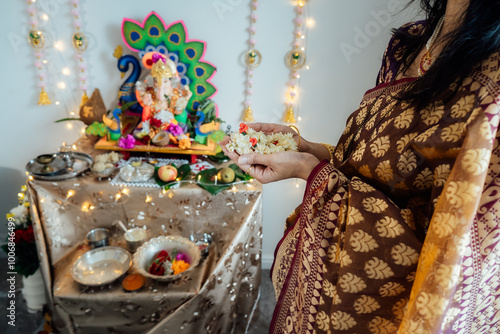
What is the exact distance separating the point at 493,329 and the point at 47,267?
1762 millimetres

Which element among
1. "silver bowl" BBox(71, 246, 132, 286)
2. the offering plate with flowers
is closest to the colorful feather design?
the offering plate with flowers

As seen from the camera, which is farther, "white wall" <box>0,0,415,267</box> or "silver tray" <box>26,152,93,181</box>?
"white wall" <box>0,0,415,267</box>

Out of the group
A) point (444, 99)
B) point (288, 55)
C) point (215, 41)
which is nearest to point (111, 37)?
point (215, 41)

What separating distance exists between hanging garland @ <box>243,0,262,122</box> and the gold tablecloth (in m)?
0.50

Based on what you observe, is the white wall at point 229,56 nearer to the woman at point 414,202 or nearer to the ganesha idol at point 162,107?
the ganesha idol at point 162,107

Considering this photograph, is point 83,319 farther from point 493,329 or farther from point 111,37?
point 493,329

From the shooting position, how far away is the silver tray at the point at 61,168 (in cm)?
150

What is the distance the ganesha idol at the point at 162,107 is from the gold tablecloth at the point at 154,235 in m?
0.29

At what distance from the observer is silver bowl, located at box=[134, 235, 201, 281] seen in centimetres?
148

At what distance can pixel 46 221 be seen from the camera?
1.54 metres

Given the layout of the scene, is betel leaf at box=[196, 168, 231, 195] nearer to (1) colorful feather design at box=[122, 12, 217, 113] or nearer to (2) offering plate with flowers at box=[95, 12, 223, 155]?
(2) offering plate with flowers at box=[95, 12, 223, 155]

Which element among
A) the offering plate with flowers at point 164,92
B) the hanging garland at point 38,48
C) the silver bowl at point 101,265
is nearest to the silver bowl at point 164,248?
the silver bowl at point 101,265

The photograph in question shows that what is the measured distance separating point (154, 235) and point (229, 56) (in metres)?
1.09

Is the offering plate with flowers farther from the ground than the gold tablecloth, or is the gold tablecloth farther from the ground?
the offering plate with flowers
